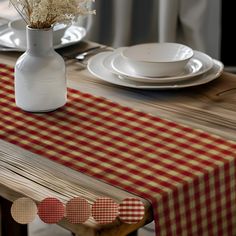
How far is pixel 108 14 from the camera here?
11.1 ft

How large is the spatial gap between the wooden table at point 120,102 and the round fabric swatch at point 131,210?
0.02 metres

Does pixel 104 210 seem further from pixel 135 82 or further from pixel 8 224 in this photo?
pixel 8 224

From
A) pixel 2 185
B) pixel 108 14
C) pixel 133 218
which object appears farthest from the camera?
pixel 108 14

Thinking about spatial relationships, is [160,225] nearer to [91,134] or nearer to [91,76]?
[91,134]

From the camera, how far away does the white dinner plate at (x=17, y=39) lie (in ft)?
6.77

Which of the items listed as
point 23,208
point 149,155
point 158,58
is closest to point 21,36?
point 158,58

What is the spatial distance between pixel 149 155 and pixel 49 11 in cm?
38

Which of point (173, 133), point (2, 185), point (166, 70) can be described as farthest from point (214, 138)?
point (2, 185)

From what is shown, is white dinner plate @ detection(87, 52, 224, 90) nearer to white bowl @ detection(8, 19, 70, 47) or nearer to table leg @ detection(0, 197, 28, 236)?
white bowl @ detection(8, 19, 70, 47)

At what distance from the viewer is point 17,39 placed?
2.10 m

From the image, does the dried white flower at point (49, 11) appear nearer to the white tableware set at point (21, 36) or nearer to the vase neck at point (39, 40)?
the vase neck at point (39, 40)

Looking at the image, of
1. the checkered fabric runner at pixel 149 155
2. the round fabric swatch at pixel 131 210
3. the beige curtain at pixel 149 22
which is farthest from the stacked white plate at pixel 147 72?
the beige curtain at pixel 149 22

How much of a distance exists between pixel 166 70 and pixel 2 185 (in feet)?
2.02

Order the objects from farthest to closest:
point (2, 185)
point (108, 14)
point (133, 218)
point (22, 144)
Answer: point (108, 14)
point (22, 144)
point (2, 185)
point (133, 218)
